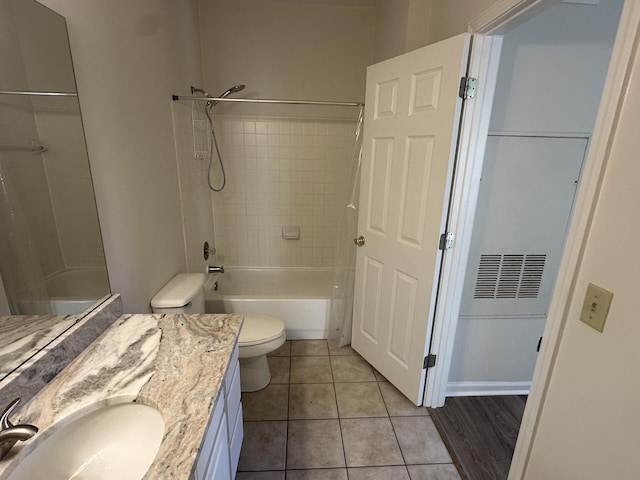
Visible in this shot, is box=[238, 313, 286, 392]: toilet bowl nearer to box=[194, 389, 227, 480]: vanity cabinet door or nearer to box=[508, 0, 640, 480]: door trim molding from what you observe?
box=[194, 389, 227, 480]: vanity cabinet door

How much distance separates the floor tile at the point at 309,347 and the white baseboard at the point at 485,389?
90 centimetres

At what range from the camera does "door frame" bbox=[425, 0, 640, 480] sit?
0.77m

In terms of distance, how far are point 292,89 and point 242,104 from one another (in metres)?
0.45

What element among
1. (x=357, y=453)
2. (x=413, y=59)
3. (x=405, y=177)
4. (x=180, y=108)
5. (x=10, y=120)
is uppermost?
(x=413, y=59)

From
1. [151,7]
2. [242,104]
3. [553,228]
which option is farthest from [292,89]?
[553,228]

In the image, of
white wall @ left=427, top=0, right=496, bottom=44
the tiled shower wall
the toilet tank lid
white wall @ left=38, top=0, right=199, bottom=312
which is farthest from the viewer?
the tiled shower wall

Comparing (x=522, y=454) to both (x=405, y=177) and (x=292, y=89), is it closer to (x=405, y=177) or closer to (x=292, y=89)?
(x=405, y=177)

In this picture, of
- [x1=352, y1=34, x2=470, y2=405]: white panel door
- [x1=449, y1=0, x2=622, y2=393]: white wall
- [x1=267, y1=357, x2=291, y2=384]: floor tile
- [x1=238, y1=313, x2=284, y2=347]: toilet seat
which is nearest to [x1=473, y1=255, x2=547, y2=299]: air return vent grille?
[x1=449, y1=0, x2=622, y2=393]: white wall

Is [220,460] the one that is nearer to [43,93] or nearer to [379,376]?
[43,93]

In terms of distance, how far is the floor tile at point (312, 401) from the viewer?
6.08 ft

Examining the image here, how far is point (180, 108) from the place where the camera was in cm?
209

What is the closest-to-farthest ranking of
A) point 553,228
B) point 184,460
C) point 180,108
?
point 184,460
point 553,228
point 180,108

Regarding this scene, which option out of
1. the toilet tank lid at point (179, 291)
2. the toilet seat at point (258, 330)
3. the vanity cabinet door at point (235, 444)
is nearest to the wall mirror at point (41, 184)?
the toilet tank lid at point (179, 291)

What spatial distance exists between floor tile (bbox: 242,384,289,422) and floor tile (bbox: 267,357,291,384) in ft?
0.21
